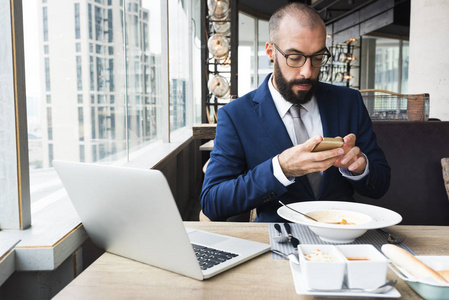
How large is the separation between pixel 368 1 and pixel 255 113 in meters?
8.72

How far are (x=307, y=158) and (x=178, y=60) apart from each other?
4.28 m

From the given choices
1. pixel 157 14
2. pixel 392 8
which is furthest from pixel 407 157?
pixel 392 8

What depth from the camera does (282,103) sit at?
1658 millimetres

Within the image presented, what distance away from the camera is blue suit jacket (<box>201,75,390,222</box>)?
57.5 inches

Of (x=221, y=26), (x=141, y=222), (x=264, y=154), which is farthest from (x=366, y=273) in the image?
(x=221, y=26)

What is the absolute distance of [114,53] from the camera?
90.8 inches

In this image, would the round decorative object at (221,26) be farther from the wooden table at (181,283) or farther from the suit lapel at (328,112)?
the wooden table at (181,283)

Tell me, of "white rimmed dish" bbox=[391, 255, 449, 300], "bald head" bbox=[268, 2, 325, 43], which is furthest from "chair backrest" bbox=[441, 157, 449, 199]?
"white rimmed dish" bbox=[391, 255, 449, 300]

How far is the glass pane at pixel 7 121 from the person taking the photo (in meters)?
1.05

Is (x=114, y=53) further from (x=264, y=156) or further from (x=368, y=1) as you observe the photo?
(x=368, y=1)

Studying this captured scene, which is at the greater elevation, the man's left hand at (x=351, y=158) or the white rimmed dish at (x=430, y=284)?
the man's left hand at (x=351, y=158)

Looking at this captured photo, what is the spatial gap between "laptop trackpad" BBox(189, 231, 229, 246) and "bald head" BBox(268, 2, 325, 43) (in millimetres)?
844

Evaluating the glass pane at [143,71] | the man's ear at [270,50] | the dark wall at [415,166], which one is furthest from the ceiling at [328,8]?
the man's ear at [270,50]

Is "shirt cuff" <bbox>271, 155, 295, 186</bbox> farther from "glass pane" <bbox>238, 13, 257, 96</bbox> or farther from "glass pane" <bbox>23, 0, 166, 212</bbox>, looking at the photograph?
"glass pane" <bbox>238, 13, 257, 96</bbox>
